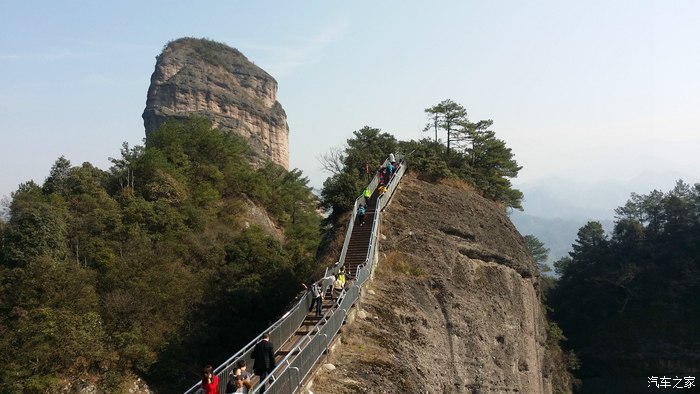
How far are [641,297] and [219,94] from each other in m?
64.9

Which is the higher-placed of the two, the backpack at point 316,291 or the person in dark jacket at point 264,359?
the backpack at point 316,291

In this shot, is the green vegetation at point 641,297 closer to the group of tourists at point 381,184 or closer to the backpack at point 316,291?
the group of tourists at point 381,184

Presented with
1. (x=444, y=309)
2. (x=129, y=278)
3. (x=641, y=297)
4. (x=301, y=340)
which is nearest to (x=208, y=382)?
(x=301, y=340)

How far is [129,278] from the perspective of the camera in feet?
98.6

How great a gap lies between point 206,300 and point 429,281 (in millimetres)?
14150

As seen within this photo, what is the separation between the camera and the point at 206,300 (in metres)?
30.5

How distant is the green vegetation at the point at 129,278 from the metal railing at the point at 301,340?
26.3ft

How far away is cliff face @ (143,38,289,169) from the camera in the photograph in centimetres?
8500

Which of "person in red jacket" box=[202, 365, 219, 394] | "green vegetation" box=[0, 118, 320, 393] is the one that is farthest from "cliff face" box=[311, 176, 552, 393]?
"green vegetation" box=[0, 118, 320, 393]

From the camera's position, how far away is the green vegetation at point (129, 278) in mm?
24891

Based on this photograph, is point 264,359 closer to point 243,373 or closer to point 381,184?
point 243,373

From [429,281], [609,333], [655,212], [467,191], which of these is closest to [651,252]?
[655,212]

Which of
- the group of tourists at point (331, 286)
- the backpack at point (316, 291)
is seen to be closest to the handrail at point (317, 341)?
the group of tourists at point (331, 286)

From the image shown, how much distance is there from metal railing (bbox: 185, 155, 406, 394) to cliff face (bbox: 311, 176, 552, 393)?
0.61 m
